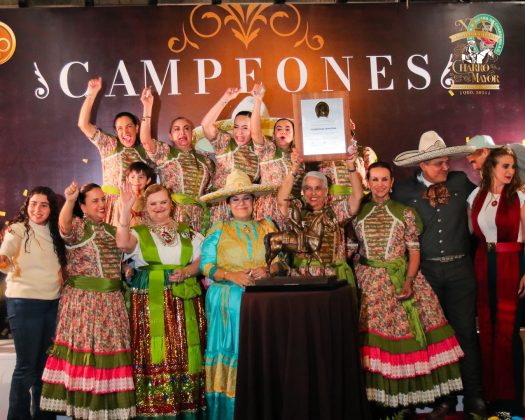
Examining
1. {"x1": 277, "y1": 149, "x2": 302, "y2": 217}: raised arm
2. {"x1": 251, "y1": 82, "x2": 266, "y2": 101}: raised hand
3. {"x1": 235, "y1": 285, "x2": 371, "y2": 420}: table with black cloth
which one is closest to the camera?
{"x1": 235, "y1": 285, "x2": 371, "y2": 420}: table with black cloth

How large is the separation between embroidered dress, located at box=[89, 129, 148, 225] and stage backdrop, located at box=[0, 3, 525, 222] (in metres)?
0.18

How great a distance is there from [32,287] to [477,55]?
447 cm

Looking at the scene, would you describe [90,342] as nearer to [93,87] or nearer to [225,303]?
[225,303]

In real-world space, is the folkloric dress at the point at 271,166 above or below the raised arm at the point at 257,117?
below

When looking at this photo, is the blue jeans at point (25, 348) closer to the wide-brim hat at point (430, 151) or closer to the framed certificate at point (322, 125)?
the framed certificate at point (322, 125)

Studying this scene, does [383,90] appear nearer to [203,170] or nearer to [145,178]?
[203,170]

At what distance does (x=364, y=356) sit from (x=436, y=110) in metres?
2.57

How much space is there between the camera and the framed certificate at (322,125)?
495 centimetres

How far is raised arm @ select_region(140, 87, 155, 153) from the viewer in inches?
223

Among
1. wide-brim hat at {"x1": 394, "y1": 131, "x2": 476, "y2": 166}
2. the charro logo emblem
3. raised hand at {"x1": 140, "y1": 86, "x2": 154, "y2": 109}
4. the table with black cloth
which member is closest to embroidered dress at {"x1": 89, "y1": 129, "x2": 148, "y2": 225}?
raised hand at {"x1": 140, "y1": 86, "x2": 154, "y2": 109}

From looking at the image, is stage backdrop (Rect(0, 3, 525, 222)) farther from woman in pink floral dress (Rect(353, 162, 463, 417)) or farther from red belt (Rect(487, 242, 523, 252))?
red belt (Rect(487, 242, 523, 252))

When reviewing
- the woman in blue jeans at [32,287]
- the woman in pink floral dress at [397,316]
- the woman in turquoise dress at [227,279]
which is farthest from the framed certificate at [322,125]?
the woman in blue jeans at [32,287]

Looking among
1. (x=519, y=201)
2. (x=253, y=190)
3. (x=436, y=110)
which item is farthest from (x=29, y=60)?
(x=519, y=201)

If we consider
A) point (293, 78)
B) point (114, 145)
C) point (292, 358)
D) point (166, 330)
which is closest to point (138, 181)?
point (114, 145)
